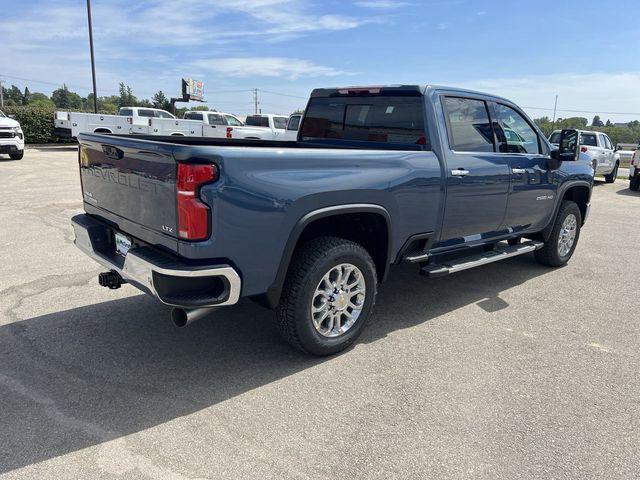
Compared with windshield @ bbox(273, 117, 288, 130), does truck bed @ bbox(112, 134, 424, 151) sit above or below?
below

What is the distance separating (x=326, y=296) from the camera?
3527 millimetres

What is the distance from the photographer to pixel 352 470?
2496 mm

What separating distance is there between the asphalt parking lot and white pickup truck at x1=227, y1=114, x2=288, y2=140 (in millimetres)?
15674

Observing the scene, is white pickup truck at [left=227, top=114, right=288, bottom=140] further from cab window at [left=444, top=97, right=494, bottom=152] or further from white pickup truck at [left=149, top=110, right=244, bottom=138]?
cab window at [left=444, top=97, right=494, bottom=152]

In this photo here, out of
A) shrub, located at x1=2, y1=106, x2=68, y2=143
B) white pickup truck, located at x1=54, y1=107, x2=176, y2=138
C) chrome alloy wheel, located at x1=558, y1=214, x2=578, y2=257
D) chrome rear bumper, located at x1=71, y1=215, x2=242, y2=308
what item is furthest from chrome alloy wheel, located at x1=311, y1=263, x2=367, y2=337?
shrub, located at x1=2, y1=106, x2=68, y2=143

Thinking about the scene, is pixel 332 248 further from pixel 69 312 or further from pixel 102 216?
pixel 69 312

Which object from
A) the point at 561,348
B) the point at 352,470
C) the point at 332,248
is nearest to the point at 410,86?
the point at 332,248

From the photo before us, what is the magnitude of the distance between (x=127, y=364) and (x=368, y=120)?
2899 mm

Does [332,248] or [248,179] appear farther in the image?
[332,248]

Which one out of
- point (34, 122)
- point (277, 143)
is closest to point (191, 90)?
point (34, 122)

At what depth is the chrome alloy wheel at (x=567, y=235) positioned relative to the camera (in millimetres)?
6086

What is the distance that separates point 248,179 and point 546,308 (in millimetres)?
3397

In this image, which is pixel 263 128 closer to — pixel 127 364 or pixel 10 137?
pixel 10 137

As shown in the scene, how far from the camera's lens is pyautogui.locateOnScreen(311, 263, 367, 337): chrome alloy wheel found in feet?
11.5
